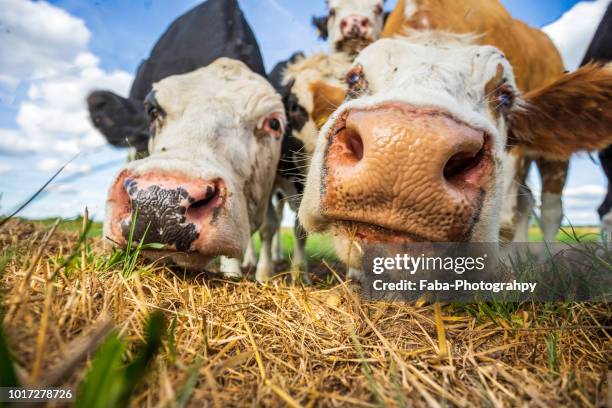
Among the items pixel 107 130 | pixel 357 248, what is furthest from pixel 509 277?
pixel 107 130

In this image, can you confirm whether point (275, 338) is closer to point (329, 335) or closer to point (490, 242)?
point (329, 335)

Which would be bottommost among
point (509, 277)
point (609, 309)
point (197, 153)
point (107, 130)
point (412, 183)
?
point (609, 309)

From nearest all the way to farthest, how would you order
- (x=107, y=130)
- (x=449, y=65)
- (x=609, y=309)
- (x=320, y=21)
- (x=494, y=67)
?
1. (x=609, y=309)
2. (x=449, y=65)
3. (x=494, y=67)
4. (x=107, y=130)
5. (x=320, y=21)

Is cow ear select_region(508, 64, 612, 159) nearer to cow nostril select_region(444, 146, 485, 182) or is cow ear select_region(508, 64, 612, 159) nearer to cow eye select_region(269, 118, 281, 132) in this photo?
cow nostril select_region(444, 146, 485, 182)

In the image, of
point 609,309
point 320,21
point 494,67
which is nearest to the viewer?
point 609,309

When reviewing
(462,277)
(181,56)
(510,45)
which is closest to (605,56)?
(510,45)

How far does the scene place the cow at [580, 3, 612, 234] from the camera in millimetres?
3861

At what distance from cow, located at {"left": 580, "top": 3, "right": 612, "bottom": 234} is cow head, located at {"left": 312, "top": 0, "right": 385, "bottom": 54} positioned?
8.90 ft

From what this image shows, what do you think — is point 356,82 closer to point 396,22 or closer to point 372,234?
point 372,234

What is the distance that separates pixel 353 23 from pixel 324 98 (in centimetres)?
295

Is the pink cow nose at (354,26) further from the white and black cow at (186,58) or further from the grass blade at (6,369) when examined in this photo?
the grass blade at (6,369)

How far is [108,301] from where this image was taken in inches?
56.0

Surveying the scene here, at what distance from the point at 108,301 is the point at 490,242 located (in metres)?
1.68

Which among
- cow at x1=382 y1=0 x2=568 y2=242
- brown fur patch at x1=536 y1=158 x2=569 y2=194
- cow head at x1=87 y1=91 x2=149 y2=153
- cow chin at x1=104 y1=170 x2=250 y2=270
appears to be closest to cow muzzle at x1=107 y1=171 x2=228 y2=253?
cow chin at x1=104 y1=170 x2=250 y2=270
